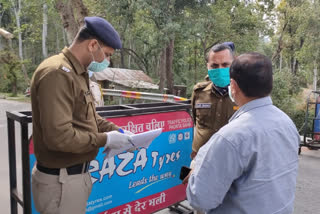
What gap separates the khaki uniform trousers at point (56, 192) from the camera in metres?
1.87

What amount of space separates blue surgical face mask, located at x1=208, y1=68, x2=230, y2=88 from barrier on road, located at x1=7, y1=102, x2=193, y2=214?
58 cm

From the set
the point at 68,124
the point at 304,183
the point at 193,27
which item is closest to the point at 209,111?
the point at 68,124

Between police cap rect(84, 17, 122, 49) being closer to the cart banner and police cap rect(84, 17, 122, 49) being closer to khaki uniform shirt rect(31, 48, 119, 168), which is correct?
khaki uniform shirt rect(31, 48, 119, 168)

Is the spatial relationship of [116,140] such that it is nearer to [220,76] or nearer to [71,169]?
[71,169]

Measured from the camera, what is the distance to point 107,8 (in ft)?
41.0

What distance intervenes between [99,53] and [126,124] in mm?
896

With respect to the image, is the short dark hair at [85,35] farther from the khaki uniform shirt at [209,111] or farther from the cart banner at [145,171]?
the khaki uniform shirt at [209,111]

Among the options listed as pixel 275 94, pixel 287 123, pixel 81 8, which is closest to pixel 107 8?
pixel 81 8

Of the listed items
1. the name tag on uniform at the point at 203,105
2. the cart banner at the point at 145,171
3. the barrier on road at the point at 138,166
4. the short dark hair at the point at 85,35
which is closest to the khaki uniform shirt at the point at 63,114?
the short dark hair at the point at 85,35

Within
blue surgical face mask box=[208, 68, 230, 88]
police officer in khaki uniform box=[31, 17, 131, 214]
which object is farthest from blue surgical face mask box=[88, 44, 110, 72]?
blue surgical face mask box=[208, 68, 230, 88]

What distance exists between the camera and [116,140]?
76.4 inches

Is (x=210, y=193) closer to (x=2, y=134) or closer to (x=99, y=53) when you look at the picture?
(x=99, y=53)

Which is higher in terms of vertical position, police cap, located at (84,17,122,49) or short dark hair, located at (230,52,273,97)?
police cap, located at (84,17,122,49)

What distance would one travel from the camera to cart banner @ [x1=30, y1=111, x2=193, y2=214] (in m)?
2.61
